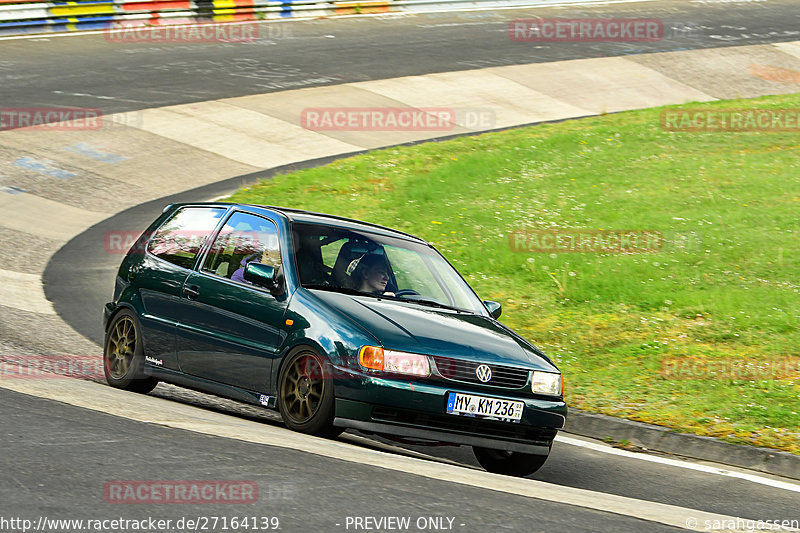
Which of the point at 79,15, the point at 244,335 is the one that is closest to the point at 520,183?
the point at 244,335

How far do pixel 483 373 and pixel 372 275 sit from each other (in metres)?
1.35

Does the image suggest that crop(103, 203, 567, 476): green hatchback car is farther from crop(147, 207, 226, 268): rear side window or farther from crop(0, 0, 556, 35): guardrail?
crop(0, 0, 556, 35): guardrail

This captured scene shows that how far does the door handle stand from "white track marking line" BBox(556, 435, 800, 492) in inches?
121

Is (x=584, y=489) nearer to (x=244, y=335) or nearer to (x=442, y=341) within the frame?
(x=442, y=341)

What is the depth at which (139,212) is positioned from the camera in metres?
17.5

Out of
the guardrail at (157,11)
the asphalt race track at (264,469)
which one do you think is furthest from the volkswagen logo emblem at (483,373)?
the guardrail at (157,11)

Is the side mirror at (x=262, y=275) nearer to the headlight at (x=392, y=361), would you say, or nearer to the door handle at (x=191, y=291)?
the door handle at (x=191, y=291)

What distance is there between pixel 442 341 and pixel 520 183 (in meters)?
11.5

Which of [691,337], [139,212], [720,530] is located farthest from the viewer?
[139,212]

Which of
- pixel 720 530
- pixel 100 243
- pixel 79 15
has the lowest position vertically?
pixel 100 243

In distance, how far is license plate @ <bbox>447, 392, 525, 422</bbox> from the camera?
7105mm

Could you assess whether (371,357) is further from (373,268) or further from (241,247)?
(241,247)

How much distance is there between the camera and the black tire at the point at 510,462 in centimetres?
768

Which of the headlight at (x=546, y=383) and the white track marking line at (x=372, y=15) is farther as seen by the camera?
the white track marking line at (x=372, y=15)
